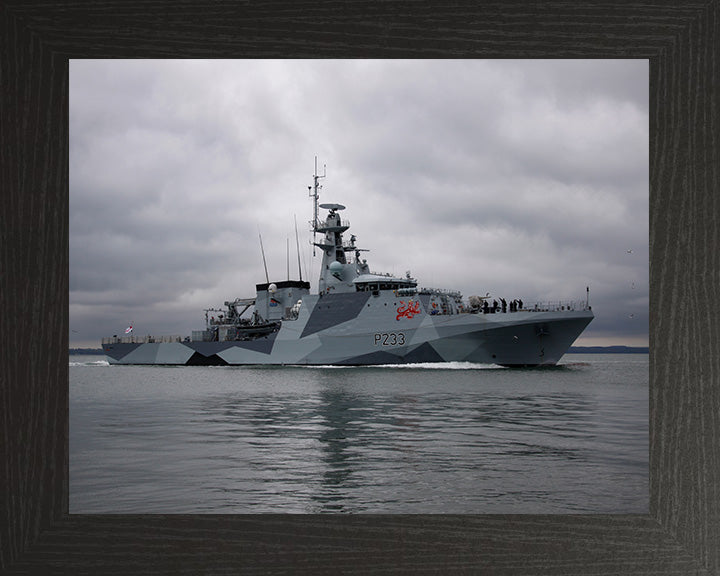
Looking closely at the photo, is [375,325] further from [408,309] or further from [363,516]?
[363,516]

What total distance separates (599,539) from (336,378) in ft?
53.7

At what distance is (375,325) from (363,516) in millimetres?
20025

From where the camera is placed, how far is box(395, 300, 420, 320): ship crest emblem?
68.0 feet

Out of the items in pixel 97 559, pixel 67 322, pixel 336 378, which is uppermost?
pixel 67 322

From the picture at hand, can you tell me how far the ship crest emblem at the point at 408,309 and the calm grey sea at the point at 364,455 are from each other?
9.01 metres

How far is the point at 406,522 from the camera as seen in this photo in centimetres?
152

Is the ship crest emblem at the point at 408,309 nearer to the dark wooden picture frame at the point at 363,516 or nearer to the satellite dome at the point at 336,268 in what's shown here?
the satellite dome at the point at 336,268

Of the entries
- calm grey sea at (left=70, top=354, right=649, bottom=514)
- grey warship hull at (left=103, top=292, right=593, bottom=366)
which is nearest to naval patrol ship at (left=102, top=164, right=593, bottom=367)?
grey warship hull at (left=103, top=292, right=593, bottom=366)

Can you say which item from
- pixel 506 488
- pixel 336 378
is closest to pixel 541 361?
pixel 336 378

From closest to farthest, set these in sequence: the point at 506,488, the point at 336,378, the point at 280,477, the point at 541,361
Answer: the point at 506,488
the point at 280,477
the point at 336,378
the point at 541,361

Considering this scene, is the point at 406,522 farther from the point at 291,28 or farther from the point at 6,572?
the point at 291,28

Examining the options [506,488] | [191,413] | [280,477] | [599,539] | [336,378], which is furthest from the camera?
[336,378]

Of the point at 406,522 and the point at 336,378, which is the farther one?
the point at 336,378

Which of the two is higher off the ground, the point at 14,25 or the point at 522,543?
the point at 14,25
